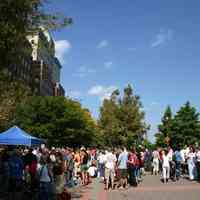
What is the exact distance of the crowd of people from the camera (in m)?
12.6

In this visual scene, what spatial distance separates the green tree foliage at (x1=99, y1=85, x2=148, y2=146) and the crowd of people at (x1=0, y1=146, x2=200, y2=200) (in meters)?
22.7

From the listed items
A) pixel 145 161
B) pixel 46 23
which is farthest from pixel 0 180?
pixel 145 161

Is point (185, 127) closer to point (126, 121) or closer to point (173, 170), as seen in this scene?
point (126, 121)

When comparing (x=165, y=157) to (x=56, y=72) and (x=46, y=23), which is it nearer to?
(x=46, y=23)

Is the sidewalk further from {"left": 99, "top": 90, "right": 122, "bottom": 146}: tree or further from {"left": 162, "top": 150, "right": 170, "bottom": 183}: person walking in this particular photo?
{"left": 99, "top": 90, "right": 122, "bottom": 146}: tree

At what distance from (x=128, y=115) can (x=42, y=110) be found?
1718 centimetres

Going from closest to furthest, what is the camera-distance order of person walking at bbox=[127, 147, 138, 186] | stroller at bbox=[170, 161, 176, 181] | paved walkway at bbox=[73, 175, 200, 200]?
paved walkway at bbox=[73, 175, 200, 200] < person walking at bbox=[127, 147, 138, 186] < stroller at bbox=[170, 161, 176, 181]

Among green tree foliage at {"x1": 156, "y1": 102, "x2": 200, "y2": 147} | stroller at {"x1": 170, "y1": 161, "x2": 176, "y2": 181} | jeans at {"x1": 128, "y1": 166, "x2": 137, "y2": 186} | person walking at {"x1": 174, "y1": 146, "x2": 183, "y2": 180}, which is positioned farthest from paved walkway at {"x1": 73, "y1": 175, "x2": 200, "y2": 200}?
green tree foliage at {"x1": 156, "y1": 102, "x2": 200, "y2": 147}

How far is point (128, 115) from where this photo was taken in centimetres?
5194

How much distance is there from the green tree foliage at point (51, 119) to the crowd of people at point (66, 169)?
3549 centimetres

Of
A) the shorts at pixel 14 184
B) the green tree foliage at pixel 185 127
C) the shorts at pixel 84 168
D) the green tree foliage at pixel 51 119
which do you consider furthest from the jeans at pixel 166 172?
the green tree foliage at pixel 185 127

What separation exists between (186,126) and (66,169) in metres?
50.7

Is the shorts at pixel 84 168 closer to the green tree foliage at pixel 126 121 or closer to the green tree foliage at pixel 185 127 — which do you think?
the green tree foliage at pixel 126 121

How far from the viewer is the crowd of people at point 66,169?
1264 cm
